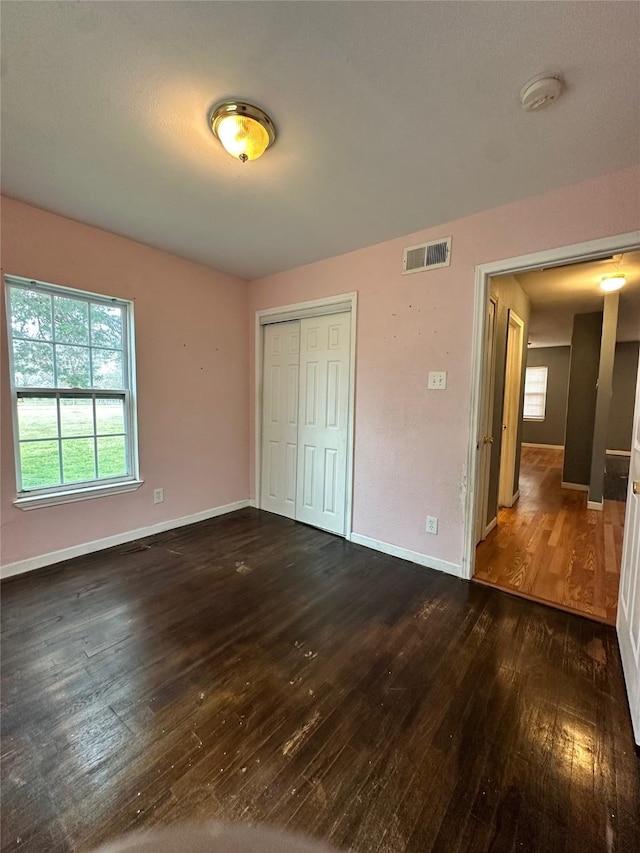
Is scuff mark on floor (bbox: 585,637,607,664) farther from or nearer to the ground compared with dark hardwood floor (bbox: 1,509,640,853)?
farther from the ground

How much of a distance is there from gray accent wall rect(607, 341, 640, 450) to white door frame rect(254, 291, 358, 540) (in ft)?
22.0

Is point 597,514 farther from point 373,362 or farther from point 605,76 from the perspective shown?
point 605,76

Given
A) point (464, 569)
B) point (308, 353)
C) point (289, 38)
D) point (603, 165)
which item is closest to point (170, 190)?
point (289, 38)

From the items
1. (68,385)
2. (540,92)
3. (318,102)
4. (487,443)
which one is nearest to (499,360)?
(487,443)

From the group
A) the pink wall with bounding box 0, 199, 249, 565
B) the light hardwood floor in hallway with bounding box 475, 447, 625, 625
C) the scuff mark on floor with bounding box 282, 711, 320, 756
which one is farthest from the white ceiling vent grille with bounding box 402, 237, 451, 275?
the scuff mark on floor with bounding box 282, 711, 320, 756

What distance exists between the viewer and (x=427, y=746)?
4.34 ft

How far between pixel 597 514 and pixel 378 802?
4175 millimetres

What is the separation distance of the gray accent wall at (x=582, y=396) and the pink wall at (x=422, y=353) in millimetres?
3784

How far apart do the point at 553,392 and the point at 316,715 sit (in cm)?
940

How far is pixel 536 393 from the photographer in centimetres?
882

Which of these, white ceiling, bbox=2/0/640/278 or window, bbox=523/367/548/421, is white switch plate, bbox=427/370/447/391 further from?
window, bbox=523/367/548/421

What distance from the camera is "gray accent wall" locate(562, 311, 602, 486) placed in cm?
505

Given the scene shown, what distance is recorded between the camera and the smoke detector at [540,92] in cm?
135

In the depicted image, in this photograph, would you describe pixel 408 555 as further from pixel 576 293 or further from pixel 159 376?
pixel 576 293
